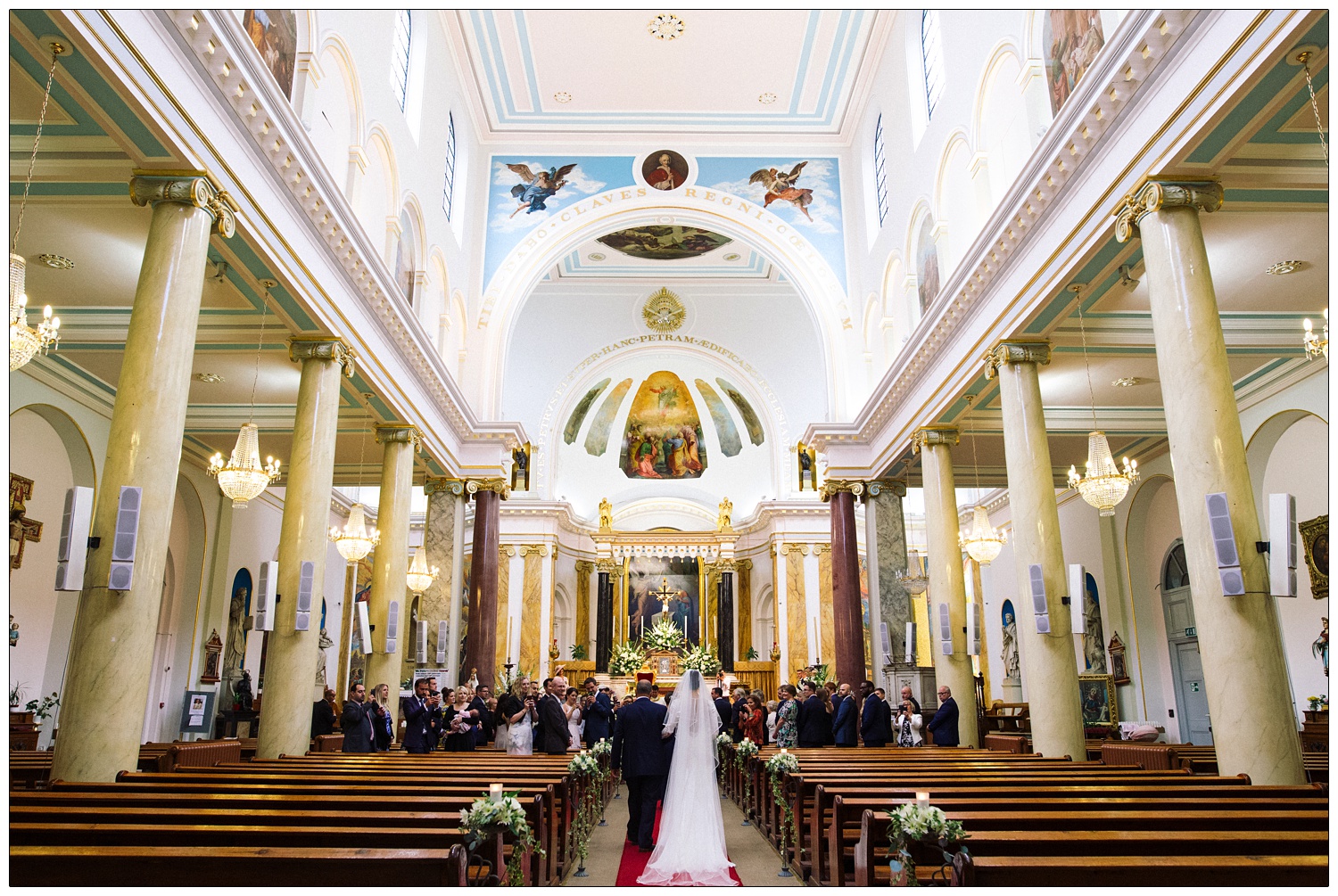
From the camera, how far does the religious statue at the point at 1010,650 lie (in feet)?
74.4

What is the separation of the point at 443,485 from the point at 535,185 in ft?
22.9

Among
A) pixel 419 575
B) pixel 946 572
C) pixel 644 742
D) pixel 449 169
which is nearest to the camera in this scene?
pixel 644 742

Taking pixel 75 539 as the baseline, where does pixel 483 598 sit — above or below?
above

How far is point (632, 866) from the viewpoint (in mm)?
7270

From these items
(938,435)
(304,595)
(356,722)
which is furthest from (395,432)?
(938,435)

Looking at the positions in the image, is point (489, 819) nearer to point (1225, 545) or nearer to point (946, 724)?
point (1225, 545)

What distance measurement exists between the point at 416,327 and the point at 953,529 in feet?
29.2

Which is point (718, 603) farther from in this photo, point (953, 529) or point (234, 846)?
point (234, 846)

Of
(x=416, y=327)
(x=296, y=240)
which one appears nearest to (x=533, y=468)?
(x=416, y=327)

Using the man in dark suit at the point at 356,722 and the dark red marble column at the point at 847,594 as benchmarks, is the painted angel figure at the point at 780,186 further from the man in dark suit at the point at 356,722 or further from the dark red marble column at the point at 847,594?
the man in dark suit at the point at 356,722

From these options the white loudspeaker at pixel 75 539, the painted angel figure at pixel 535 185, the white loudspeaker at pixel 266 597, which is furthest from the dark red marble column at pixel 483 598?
the white loudspeaker at pixel 75 539

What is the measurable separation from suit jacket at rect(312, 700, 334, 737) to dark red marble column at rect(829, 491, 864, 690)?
951 centimetres

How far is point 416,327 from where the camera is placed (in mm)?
13555

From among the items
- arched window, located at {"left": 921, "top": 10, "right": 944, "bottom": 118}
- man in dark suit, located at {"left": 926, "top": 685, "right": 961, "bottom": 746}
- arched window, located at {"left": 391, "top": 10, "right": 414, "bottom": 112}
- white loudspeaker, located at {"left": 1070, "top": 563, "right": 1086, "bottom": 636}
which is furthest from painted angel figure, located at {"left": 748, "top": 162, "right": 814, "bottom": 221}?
white loudspeaker, located at {"left": 1070, "top": 563, "right": 1086, "bottom": 636}
